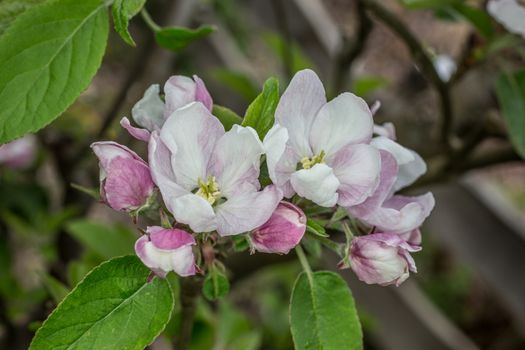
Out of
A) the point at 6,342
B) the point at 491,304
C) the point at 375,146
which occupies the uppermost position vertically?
the point at 375,146

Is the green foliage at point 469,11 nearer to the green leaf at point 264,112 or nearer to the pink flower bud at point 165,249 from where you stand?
the green leaf at point 264,112

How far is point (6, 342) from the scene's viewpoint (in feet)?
3.97

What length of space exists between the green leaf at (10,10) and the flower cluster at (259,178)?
0.12 metres

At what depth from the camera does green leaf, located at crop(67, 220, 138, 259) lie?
1.07 meters

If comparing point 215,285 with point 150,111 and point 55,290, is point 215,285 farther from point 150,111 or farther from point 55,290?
point 55,290

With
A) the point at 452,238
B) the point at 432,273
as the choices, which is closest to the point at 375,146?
the point at 452,238

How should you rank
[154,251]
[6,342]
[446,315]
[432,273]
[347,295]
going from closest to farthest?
1. [154,251]
2. [347,295]
3. [6,342]
4. [446,315]
5. [432,273]

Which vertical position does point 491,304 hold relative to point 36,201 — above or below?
below

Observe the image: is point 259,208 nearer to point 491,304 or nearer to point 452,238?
point 452,238

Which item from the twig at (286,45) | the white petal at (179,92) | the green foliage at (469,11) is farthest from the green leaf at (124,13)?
the twig at (286,45)

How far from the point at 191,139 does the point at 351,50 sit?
662 millimetres

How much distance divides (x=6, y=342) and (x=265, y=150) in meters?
0.82

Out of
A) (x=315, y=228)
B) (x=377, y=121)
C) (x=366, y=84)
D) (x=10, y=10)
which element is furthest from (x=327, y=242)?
(x=366, y=84)

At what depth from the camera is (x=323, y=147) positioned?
A: 2.03ft
